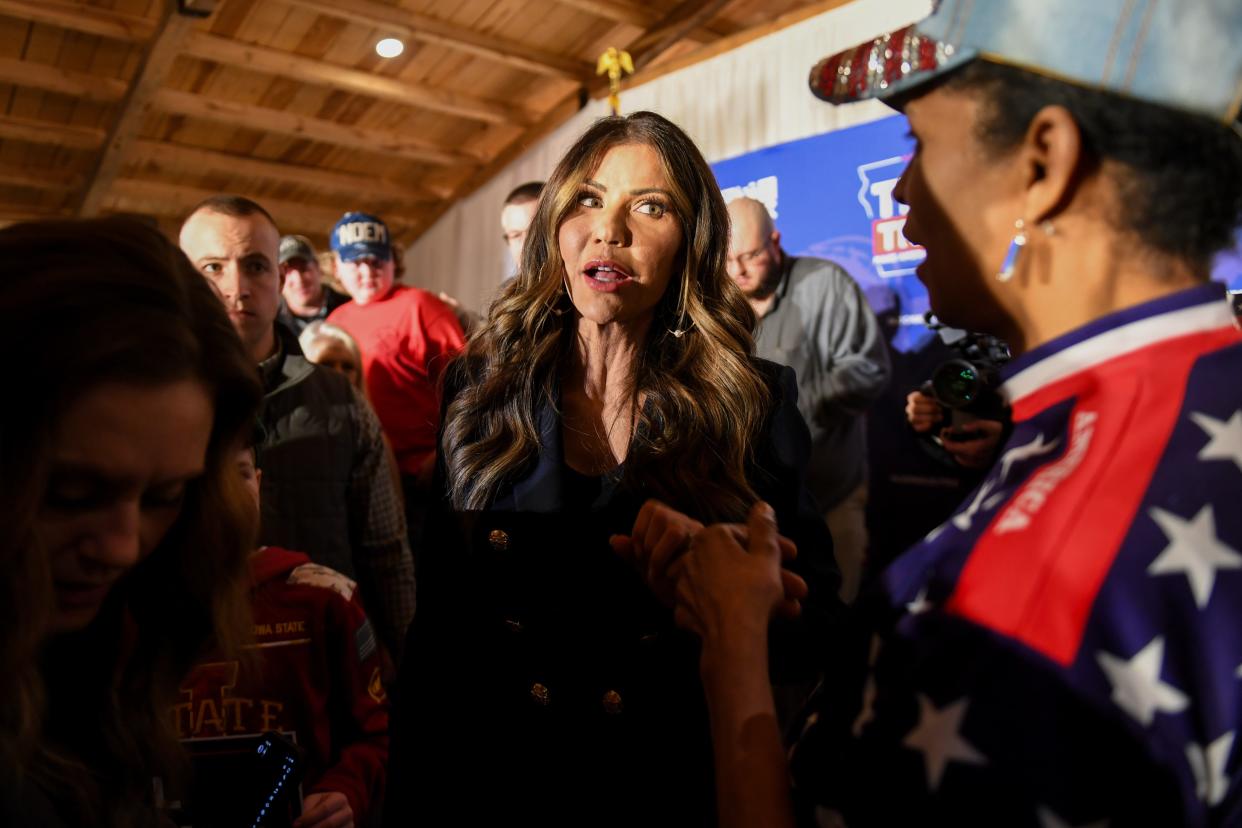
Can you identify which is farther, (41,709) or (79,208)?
(79,208)

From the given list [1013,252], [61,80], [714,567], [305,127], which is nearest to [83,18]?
[61,80]

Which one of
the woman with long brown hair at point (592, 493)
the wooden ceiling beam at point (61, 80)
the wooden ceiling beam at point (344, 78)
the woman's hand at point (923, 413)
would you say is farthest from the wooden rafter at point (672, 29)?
the woman with long brown hair at point (592, 493)

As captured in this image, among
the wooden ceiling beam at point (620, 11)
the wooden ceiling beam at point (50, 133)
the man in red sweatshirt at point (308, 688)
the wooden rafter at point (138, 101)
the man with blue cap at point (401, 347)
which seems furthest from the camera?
the wooden ceiling beam at point (50, 133)

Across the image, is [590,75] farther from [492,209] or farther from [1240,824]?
[1240,824]

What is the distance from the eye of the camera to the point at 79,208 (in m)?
7.29

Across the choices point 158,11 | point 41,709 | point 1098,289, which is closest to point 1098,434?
point 1098,289

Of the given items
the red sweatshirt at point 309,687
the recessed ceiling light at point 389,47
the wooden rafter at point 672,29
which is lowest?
the red sweatshirt at point 309,687

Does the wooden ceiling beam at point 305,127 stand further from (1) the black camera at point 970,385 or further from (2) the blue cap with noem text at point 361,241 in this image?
(1) the black camera at point 970,385

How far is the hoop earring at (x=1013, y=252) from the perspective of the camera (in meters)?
0.86

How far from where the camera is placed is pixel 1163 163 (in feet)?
2.63

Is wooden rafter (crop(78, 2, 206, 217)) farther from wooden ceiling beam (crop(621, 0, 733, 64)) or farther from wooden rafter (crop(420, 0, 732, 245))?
wooden ceiling beam (crop(621, 0, 733, 64))

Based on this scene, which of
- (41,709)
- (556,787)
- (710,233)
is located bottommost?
(556,787)

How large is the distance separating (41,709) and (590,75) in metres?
6.38

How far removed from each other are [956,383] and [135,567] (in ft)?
5.34
